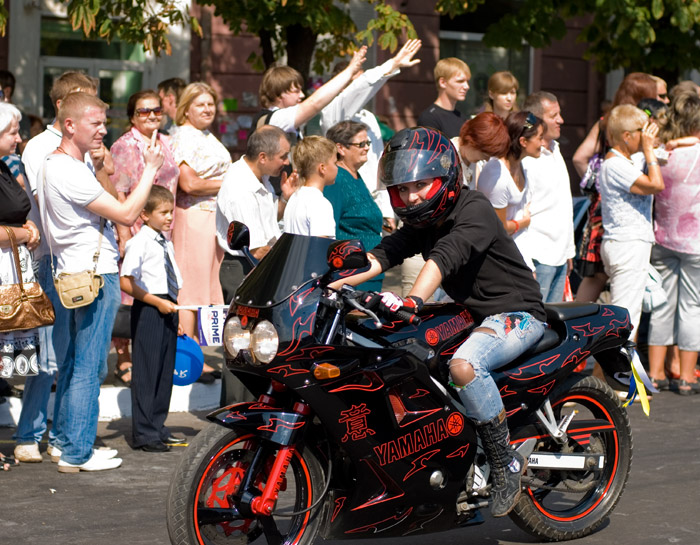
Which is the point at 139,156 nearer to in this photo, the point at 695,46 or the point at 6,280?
the point at 6,280

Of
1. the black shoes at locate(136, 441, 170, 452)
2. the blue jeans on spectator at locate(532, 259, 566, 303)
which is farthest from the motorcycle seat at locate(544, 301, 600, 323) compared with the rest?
the blue jeans on spectator at locate(532, 259, 566, 303)

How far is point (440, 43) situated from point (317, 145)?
1299 centimetres

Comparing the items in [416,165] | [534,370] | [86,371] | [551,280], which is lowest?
[551,280]

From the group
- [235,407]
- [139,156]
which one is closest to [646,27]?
[139,156]

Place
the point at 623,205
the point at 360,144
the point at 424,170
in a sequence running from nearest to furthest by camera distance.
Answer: the point at 424,170 < the point at 360,144 < the point at 623,205

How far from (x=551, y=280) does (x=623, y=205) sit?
2.44 ft

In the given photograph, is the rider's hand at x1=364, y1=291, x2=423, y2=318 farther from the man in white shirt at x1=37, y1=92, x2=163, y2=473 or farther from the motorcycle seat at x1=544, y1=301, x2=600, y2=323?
the man in white shirt at x1=37, y1=92, x2=163, y2=473

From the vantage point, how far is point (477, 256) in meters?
5.29

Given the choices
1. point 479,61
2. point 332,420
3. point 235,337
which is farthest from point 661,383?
point 479,61

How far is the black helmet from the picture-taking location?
5125 mm

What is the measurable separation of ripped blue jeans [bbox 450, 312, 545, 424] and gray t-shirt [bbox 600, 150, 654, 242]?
3687 millimetres

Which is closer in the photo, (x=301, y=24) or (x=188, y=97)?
(x=188, y=97)

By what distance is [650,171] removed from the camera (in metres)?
8.65

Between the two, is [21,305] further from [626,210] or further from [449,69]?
[626,210]
